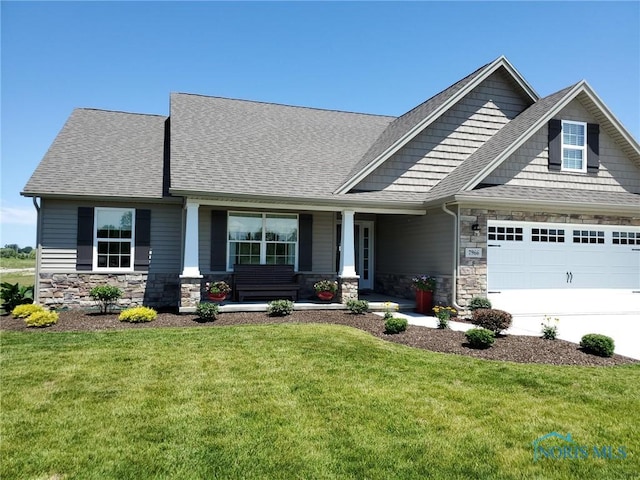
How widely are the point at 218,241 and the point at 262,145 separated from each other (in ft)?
12.1

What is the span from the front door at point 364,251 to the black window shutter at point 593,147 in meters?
7.22

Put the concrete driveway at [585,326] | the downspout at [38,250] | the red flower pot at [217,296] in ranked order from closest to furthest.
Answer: the concrete driveway at [585,326] → the red flower pot at [217,296] → the downspout at [38,250]

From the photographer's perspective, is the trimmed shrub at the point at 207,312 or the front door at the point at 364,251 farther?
the front door at the point at 364,251

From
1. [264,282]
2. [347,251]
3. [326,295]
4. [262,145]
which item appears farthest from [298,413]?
[262,145]

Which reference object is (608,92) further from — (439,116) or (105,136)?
(105,136)

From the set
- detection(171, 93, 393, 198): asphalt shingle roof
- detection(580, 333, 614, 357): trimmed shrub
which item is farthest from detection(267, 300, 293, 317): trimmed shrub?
detection(580, 333, 614, 357): trimmed shrub

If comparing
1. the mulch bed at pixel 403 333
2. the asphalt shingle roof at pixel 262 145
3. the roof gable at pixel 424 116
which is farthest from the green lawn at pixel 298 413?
the roof gable at pixel 424 116

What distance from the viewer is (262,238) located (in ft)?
43.1

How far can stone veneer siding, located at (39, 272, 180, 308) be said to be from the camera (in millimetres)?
11805

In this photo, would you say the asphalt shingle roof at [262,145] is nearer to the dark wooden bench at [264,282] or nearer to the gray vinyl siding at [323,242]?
the gray vinyl siding at [323,242]

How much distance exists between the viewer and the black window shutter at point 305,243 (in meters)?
13.4

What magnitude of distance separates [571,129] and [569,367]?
919 cm

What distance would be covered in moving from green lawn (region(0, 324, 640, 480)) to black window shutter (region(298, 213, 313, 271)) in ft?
19.6
